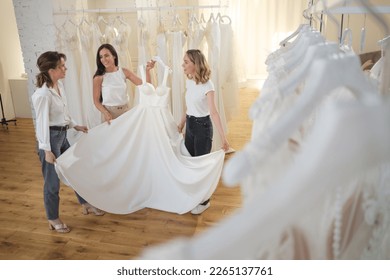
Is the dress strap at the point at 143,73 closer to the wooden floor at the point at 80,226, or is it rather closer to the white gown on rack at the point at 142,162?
the white gown on rack at the point at 142,162

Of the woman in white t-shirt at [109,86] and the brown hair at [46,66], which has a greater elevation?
the brown hair at [46,66]

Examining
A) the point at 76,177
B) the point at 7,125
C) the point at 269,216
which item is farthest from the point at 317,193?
the point at 7,125

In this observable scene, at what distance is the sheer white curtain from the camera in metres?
6.99

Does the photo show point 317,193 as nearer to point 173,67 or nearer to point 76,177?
point 76,177

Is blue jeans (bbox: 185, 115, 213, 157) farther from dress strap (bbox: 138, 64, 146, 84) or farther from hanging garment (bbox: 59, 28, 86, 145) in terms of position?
hanging garment (bbox: 59, 28, 86, 145)

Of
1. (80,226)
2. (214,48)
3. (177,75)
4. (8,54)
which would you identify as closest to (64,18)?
(177,75)

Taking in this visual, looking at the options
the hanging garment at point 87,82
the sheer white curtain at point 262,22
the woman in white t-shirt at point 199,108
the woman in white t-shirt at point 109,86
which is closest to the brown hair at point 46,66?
the woman in white t-shirt at point 109,86

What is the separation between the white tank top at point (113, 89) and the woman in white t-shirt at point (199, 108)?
2.25 feet

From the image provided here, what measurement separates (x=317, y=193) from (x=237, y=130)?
191 inches

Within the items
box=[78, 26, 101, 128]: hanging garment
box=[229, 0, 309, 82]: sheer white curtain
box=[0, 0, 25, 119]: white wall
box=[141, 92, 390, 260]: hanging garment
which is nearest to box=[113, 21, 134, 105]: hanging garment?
box=[78, 26, 101, 128]: hanging garment

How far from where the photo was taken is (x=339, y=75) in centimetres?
65

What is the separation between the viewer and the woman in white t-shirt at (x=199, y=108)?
9.62 ft

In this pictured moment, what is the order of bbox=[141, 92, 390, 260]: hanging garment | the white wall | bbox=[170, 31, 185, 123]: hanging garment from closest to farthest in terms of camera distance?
bbox=[141, 92, 390, 260]: hanging garment → bbox=[170, 31, 185, 123]: hanging garment → the white wall

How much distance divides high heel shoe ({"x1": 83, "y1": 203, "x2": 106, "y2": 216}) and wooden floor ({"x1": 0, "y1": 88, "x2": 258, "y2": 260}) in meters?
0.04
